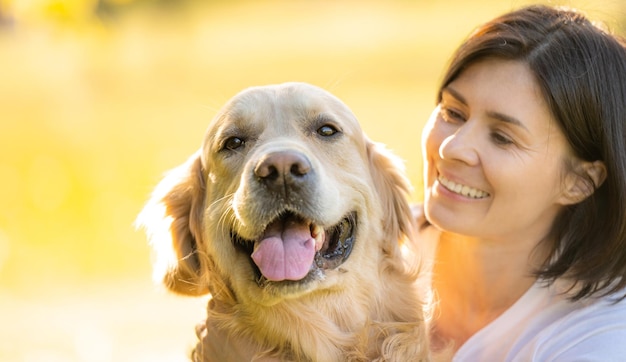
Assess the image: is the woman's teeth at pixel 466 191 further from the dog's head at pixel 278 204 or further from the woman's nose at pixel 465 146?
the dog's head at pixel 278 204

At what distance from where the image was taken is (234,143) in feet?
10.4

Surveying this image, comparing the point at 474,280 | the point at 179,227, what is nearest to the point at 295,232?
the point at 179,227

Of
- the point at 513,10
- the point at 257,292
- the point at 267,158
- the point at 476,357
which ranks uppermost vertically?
the point at 513,10

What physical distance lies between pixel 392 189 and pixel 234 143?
76 centimetres

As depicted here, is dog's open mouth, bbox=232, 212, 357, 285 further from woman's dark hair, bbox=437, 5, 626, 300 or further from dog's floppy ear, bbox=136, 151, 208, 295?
woman's dark hair, bbox=437, 5, 626, 300

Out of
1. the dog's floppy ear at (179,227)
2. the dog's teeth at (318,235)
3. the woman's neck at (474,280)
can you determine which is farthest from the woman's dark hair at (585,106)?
the dog's floppy ear at (179,227)

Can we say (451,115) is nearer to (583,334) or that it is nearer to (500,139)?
(500,139)

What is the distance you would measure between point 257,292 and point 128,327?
5498 mm

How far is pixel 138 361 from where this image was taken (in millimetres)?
7090

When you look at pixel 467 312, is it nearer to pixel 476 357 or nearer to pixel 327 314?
pixel 476 357

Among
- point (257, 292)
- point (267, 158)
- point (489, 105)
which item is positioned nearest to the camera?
point (267, 158)

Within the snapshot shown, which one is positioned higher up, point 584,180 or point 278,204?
point 278,204

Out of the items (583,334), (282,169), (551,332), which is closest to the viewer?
(282,169)

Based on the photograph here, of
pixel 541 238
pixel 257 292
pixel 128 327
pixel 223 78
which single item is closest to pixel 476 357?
pixel 541 238
